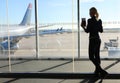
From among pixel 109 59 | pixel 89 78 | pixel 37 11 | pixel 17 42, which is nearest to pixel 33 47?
pixel 17 42

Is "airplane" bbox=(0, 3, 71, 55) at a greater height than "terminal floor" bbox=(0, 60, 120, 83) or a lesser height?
greater

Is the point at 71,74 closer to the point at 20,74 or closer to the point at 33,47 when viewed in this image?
the point at 20,74

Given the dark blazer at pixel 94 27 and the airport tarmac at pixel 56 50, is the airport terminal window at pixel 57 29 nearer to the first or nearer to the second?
the airport tarmac at pixel 56 50

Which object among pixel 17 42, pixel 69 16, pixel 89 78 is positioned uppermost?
pixel 69 16

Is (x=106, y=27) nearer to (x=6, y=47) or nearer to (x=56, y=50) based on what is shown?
(x=56, y=50)

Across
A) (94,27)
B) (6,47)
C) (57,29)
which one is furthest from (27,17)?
(94,27)

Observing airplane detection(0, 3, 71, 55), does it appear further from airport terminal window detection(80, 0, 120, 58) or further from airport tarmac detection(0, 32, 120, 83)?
airport terminal window detection(80, 0, 120, 58)

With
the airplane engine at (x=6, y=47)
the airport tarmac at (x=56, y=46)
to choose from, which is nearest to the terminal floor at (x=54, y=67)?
the airplane engine at (x=6, y=47)

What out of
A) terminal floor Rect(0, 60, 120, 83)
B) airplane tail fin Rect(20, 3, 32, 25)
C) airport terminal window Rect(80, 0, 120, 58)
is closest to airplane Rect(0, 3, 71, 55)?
airplane tail fin Rect(20, 3, 32, 25)

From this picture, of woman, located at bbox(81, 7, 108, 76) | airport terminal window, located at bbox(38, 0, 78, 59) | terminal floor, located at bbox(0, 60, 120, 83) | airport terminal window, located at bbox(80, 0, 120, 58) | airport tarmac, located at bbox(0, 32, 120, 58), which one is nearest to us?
woman, located at bbox(81, 7, 108, 76)

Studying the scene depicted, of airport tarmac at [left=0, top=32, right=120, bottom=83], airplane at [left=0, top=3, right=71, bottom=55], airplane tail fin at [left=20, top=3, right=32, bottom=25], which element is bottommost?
airport tarmac at [left=0, top=32, right=120, bottom=83]

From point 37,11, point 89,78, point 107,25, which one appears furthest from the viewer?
point 37,11

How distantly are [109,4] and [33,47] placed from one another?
3.01m

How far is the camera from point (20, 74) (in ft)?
24.8
